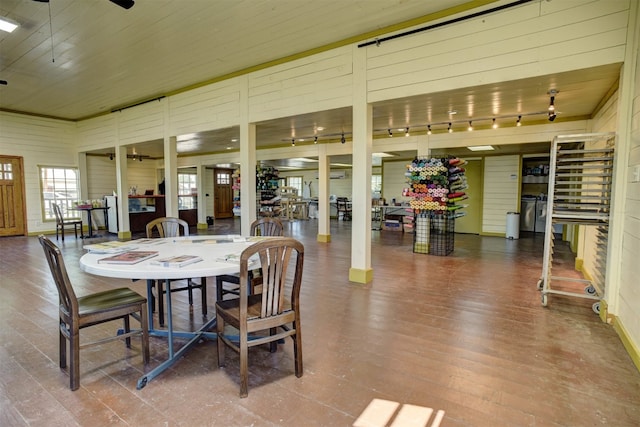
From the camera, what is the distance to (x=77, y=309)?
6.64 feet

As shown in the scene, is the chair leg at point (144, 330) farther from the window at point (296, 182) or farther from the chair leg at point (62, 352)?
the window at point (296, 182)

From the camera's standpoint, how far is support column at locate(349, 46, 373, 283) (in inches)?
161

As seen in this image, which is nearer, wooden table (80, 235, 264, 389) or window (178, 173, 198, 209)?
wooden table (80, 235, 264, 389)

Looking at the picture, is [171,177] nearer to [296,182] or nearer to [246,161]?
[246,161]

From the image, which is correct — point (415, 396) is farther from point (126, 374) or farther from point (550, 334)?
point (126, 374)

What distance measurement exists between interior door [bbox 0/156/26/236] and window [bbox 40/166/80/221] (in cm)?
45

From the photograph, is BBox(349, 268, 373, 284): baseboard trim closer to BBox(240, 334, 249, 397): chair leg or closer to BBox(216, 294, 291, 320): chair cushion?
BBox(216, 294, 291, 320): chair cushion

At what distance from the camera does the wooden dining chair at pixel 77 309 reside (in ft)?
6.52

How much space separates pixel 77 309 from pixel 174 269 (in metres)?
0.65

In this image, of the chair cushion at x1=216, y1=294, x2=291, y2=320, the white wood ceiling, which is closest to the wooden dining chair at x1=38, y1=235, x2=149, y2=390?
the chair cushion at x1=216, y1=294, x2=291, y2=320

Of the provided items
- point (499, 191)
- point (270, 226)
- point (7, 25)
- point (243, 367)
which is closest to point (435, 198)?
point (270, 226)

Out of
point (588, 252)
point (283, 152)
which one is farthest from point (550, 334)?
→ point (283, 152)

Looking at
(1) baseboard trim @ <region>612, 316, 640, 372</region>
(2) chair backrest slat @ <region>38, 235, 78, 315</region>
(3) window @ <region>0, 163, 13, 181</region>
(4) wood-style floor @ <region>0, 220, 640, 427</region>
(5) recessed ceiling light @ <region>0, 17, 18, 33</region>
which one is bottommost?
(4) wood-style floor @ <region>0, 220, 640, 427</region>

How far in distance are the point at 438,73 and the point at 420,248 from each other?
3885 mm
